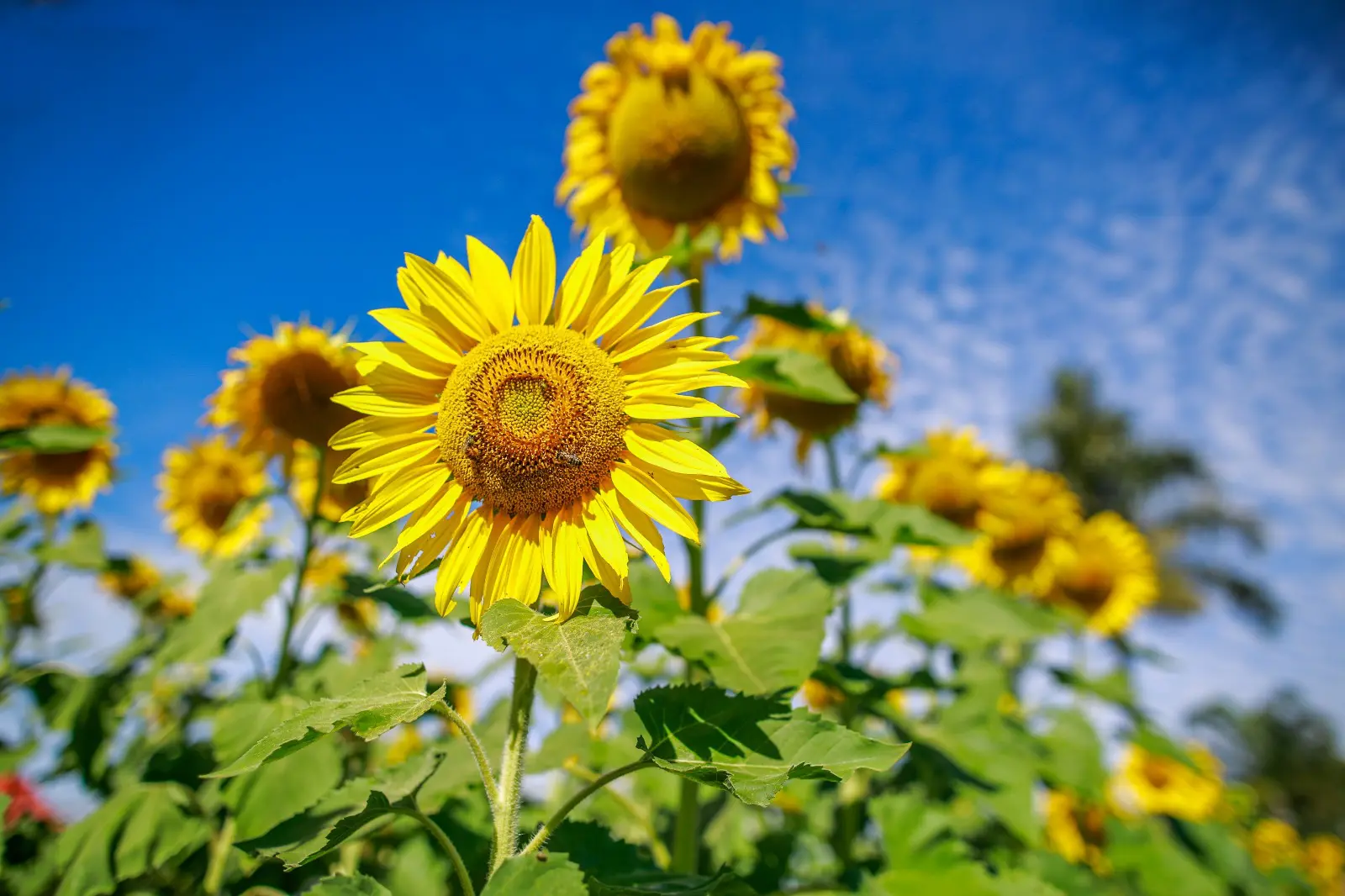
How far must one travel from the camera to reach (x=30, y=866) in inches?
109

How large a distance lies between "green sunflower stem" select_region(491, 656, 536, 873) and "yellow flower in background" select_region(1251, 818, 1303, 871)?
9.98 metres

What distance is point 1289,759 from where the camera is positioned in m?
28.9

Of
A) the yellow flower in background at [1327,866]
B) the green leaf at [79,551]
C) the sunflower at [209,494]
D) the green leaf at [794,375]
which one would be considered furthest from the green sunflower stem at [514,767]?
the yellow flower in background at [1327,866]

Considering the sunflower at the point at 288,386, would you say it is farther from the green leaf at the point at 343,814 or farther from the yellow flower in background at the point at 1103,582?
the yellow flower in background at the point at 1103,582

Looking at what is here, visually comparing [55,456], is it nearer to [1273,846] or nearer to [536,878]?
[536,878]

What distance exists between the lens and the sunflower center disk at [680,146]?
273cm

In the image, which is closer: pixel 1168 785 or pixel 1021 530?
pixel 1021 530

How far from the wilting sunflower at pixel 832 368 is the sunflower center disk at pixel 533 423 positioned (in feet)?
5.61

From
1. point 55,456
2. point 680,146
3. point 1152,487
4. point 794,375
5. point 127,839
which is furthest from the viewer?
point 1152,487

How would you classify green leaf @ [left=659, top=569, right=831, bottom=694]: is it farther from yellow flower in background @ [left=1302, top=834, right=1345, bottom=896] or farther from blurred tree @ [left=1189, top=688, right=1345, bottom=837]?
blurred tree @ [left=1189, top=688, right=1345, bottom=837]

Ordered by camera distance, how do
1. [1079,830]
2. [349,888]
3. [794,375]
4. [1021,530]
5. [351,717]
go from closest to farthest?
[351,717], [349,888], [794,375], [1021,530], [1079,830]

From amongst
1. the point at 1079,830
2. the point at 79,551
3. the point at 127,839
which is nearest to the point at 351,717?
the point at 127,839

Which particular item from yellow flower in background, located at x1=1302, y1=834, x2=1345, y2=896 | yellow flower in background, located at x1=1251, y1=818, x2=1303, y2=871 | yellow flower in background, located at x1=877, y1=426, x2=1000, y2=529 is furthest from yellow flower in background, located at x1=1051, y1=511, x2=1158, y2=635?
yellow flower in background, located at x1=1302, y1=834, x2=1345, y2=896

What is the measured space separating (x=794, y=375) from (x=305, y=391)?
1743mm
